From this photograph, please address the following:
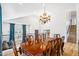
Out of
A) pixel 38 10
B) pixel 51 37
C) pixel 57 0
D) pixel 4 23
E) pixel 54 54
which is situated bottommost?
pixel 54 54

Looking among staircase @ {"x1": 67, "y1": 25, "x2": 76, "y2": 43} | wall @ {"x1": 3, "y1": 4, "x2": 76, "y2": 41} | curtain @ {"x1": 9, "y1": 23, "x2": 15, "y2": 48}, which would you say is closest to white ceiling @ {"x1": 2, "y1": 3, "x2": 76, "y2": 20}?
wall @ {"x1": 3, "y1": 4, "x2": 76, "y2": 41}

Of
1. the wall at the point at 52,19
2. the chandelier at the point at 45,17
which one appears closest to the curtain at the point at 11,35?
the wall at the point at 52,19

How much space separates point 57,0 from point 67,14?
0.22 meters

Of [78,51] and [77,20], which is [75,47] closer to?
[78,51]

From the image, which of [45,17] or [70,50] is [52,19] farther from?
[70,50]

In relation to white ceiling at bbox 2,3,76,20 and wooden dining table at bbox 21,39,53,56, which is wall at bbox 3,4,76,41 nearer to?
white ceiling at bbox 2,3,76,20

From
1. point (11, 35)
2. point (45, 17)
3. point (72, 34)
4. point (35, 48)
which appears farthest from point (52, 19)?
point (11, 35)

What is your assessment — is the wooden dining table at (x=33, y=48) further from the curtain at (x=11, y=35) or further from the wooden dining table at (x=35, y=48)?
the curtain at (x=11, y=35)

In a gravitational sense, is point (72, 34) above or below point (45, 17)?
below

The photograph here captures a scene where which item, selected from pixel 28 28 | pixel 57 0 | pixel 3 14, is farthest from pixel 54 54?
pixel 3 14

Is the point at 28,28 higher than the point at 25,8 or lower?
lower

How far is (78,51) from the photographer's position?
6.84 feet

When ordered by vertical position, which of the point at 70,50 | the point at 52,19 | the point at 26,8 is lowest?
the point at 70,50

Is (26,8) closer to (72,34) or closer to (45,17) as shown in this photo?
(45,17)
